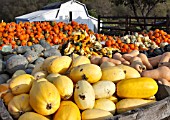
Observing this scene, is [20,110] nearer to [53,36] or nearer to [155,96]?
[155,96]

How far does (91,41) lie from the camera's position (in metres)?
4.34

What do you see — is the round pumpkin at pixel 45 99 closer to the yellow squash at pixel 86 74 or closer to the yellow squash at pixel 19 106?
the yellow squash at pixel 19 106

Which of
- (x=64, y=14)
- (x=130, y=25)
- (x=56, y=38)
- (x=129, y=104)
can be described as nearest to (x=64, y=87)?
(x=129, y=104)

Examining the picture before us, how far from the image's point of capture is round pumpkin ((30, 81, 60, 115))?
1.42 m

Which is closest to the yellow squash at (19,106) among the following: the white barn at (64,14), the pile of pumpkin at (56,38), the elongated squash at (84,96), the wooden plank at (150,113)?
the elongated squash at (84,96)

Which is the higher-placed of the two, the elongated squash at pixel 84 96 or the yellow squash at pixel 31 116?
the elongated squash at pixel 84 96

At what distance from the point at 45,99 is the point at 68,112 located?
0.15 meters

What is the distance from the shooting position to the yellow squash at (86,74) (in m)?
1.70

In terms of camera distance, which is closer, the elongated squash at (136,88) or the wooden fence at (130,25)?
the elongated squash at (136,88)

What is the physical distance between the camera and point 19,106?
59.9 inches

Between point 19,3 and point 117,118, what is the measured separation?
32.0 meters

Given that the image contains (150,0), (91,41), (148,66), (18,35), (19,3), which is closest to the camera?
(148,66)

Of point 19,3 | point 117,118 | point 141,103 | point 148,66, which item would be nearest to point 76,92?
point 117,118

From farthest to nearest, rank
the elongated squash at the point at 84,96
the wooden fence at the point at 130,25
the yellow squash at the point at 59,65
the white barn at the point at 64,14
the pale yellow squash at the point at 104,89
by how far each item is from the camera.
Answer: the white barn at the point at 64,14 < the wooden fence at the point at 130,25 < the yellow squash at the point at 59,65 < the pale yellow squash at the point at 104,89 < the elongated squash at the point at 84,96
